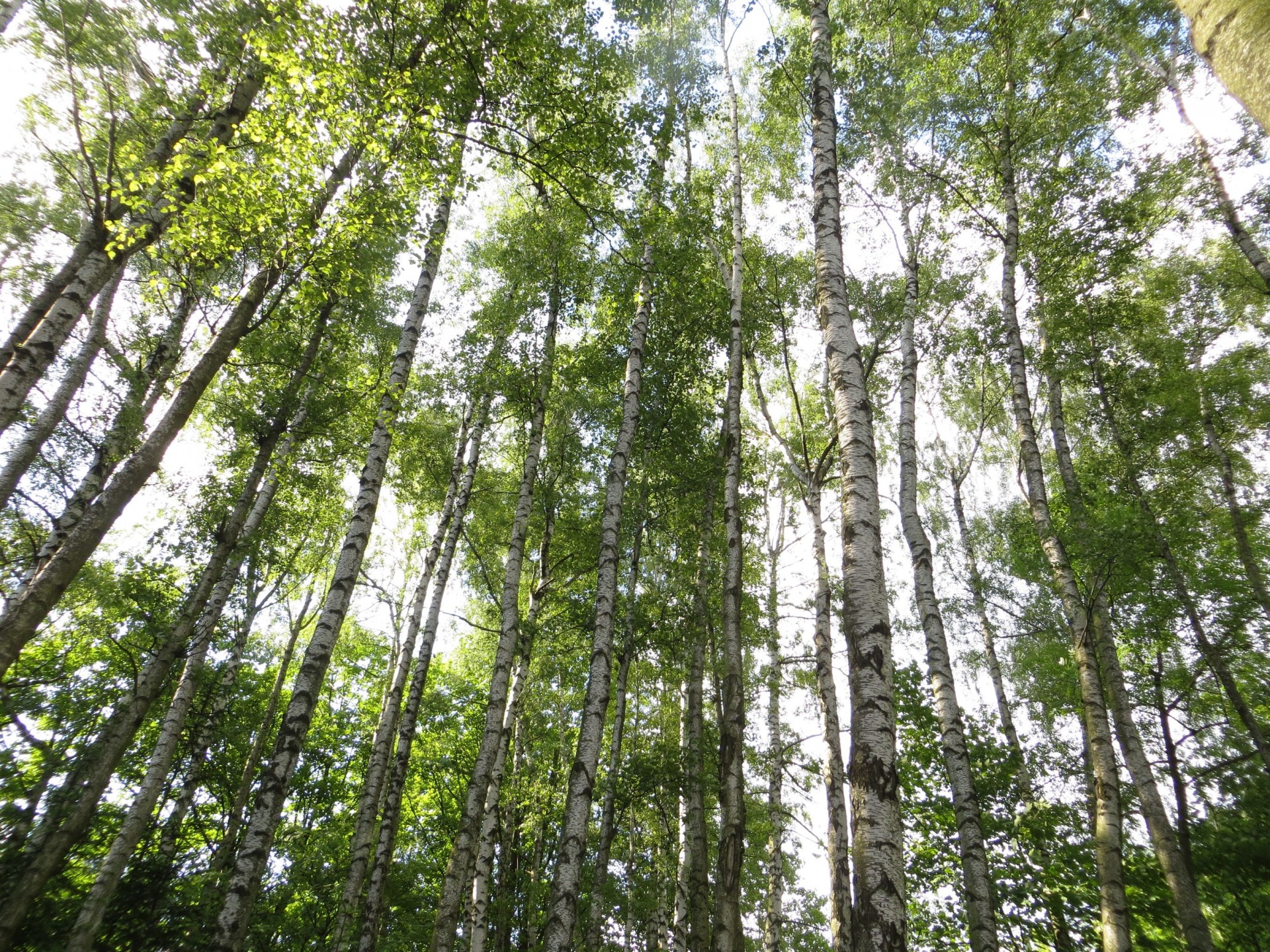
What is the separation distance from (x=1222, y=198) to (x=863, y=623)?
13.6 m

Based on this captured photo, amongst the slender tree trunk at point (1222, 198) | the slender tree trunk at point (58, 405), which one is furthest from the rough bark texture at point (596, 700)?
the slender tree trunk at point (1222, 198)

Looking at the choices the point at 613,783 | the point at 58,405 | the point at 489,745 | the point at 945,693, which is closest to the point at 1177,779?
the point at 945,693

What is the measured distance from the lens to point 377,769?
407 inches

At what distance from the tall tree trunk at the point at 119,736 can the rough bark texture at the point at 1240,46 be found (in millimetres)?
8887

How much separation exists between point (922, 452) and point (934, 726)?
11.6 metres

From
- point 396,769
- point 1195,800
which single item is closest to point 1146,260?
point 1195,800

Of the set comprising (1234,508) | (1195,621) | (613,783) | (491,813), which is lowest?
(491,813)

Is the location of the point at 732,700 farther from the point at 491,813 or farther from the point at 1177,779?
the point at 1177,779

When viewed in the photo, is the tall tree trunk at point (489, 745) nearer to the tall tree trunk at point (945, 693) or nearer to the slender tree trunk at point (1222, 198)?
the tall tree trunk at point (945, 693)

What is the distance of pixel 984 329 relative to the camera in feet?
43.2

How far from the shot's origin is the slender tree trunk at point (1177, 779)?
9.42 metres

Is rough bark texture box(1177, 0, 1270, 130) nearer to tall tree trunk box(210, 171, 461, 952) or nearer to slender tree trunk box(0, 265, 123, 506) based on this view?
tall tree trunk box(210, 171, 461, 952)

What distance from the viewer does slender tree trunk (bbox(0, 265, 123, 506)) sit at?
21.2 ft

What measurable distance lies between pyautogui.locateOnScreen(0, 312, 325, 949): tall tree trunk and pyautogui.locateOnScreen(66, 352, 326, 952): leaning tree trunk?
46mm
